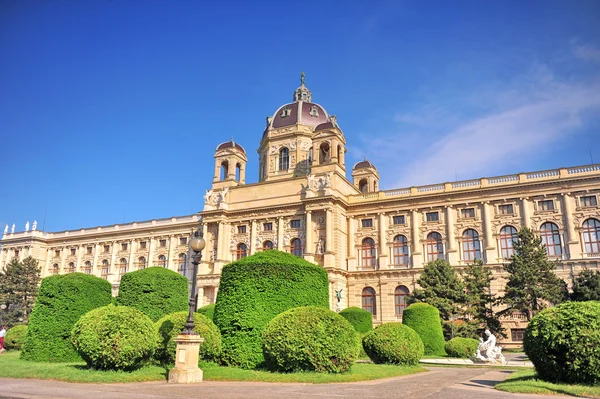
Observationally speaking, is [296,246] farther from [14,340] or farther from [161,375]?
[161,375]

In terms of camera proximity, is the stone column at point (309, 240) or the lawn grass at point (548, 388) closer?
the lawn grass at point (548, 388)

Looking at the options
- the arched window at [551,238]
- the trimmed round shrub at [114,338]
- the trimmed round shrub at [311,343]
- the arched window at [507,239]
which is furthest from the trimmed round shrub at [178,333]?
the arched window at [551,238]

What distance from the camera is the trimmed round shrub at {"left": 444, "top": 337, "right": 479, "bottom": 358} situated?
26656 mm

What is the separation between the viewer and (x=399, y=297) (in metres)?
44.3

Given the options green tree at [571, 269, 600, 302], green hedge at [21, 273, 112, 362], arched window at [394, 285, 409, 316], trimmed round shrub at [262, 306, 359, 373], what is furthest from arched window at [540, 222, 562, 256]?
green hedge at [21, 273, 112, 362]

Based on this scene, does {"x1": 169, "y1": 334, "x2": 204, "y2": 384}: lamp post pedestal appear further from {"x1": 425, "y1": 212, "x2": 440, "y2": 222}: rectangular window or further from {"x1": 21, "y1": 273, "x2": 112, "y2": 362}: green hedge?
{"x1": 425, "y1": 212, "x2": 440, "y2": 222}: rectangular window

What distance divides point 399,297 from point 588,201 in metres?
18.0

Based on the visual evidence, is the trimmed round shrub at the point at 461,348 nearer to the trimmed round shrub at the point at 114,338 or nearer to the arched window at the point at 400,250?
the trimmed round shrub at the point at 114,338

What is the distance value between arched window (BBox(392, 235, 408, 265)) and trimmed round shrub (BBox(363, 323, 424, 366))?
26265 millimetres

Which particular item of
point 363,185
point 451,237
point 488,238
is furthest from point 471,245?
point 363,185

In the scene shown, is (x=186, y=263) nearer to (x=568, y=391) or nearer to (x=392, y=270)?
(x=392, y=270)

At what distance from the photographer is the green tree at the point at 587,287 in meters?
31.6

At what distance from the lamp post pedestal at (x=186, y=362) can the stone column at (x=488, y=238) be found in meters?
33.7

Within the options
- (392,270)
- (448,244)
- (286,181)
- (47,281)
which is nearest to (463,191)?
(448,244)
